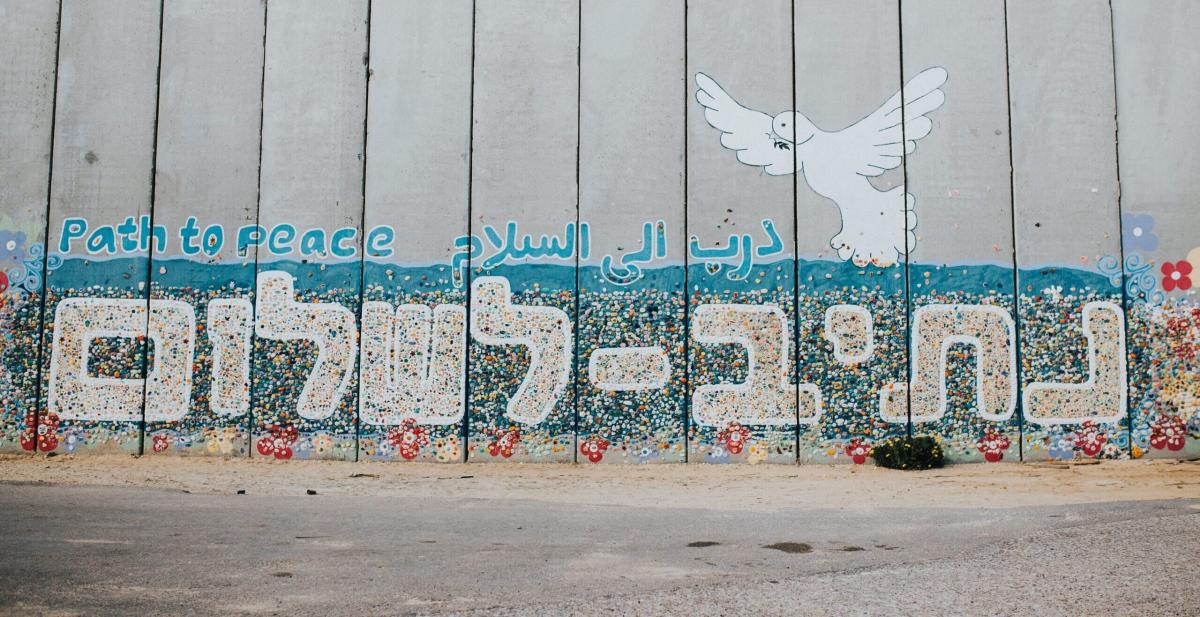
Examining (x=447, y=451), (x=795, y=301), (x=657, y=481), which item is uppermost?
(x=795, y=301)

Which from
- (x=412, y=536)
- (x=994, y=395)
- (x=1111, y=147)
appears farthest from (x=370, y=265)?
(x=1111, y=147)

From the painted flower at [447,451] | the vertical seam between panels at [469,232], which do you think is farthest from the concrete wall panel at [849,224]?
the painted flower at [447,451]

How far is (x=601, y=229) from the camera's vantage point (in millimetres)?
10086

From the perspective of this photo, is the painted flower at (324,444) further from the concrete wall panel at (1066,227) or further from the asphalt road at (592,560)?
the concrete wall panel at (1066,227)

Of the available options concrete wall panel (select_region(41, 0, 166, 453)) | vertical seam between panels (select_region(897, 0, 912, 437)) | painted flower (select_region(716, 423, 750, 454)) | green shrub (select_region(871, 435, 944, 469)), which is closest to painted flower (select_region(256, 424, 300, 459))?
concrete wall panel (select_region(41, 0, 166, 453))

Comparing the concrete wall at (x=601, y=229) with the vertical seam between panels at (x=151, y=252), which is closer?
the concrete wall at (x=601, y=229)

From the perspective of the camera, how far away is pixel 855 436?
9.89 m

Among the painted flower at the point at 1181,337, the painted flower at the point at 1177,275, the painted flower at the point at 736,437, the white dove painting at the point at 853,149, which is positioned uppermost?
the white dove painting at the point at 853,149

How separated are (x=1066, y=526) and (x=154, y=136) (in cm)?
1000

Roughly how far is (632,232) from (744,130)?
1.74 m

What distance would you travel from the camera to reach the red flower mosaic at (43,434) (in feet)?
33.1

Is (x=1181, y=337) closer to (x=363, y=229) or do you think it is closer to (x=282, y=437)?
(x=363, y=229)

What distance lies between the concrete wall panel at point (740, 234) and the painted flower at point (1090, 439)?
3.18m

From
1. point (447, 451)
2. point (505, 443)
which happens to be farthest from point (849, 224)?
point (447, 451)
